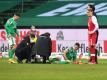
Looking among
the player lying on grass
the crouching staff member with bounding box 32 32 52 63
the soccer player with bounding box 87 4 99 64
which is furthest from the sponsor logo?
the soccer player with bounding box 87 4 99 64

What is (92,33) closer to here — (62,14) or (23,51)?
(23,51)

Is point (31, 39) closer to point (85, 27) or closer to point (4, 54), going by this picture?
point (4, 54)

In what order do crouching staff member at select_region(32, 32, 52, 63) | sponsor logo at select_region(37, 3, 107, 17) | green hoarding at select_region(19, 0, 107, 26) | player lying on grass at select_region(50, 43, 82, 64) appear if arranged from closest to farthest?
crouching staff member at select_region(32, 32, 52, 63) → player lying on grass at select_region(50, 43, 82, 64) → green hoarding at select_region(19, 0, 107, 26) → sponsor logo at select_region(37, 3, 107, 17)

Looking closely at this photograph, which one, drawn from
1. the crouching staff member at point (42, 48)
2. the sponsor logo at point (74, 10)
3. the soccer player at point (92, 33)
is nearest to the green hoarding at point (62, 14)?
the sponsor logo at point (74, 10)

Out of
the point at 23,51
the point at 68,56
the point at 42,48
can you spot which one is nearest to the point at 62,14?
the point at 68,56

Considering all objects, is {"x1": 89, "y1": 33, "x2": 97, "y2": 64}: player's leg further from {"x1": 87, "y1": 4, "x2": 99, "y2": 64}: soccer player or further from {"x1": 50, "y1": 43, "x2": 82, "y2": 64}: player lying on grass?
{"x1": 50, "y1": 43, "x2": 82, "y2": 64}: player lying on grass

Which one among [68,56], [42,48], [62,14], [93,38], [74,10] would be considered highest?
[74,10]

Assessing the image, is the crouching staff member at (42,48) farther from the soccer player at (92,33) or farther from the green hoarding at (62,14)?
the green hoarding at (62,14)

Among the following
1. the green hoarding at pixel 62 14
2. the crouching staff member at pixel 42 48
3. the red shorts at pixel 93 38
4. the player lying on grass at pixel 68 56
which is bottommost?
the player lying on grass at pixel 68 56

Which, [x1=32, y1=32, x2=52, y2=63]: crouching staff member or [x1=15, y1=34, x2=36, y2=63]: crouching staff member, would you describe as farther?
[x1=15, y1=34, x2=36, y2=63]: crouching staff member

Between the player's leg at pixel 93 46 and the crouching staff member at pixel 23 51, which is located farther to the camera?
the crouching staff member at pixel 23 51

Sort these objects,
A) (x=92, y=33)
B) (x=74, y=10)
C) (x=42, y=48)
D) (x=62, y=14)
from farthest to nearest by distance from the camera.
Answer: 1. (x=74, y=10)
2. (x=62, y=14)
3. (x=42, y=48)
4. (x=92, y=33)

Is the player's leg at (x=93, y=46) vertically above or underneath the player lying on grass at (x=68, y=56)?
above

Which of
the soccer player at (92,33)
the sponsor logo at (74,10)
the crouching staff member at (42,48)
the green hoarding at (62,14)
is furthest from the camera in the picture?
the sponsor logo at (74,10)
